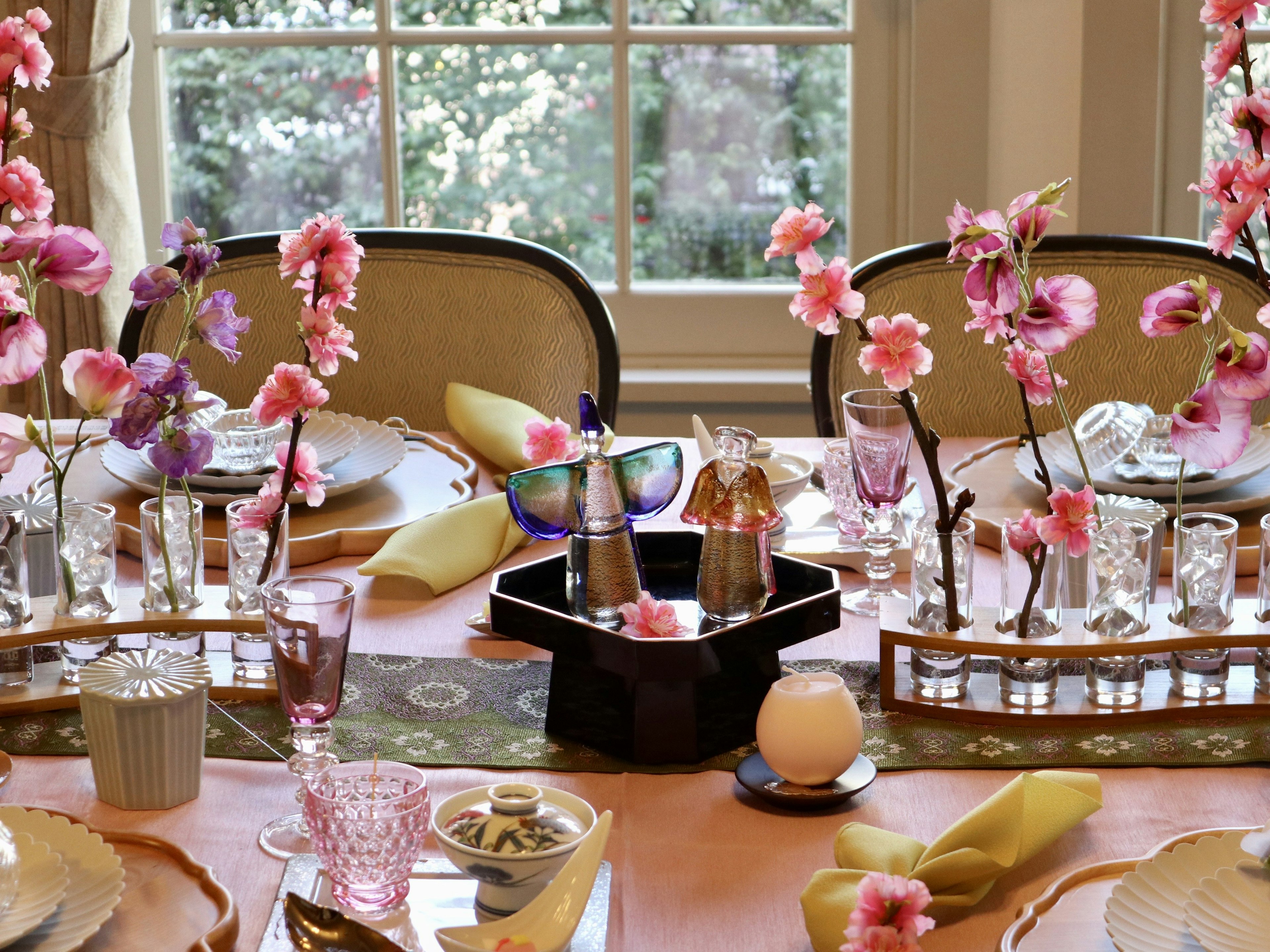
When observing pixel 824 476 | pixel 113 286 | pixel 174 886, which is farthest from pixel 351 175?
pixel 174 886

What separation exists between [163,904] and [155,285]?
404 mm

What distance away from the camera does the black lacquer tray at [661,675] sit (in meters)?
0.88

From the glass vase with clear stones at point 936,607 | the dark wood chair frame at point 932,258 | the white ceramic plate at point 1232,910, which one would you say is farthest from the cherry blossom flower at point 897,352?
the dark wood chair frame at point 932,258

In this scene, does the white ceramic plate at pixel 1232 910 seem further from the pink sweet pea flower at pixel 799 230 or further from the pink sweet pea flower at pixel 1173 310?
the pink sweet pea flower at pixel 799 230

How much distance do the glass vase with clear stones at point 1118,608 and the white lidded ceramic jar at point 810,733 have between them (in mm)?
225

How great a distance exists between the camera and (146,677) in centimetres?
85

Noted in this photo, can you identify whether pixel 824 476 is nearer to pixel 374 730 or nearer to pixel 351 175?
pixel 374 730

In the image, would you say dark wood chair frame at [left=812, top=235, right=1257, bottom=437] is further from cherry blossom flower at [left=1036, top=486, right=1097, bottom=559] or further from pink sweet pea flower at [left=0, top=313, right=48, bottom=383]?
pink sweet pea flower at [left=0, top=313, right=48, bottom=383]

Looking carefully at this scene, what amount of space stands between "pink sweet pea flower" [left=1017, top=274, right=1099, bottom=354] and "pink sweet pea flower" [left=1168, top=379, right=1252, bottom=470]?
103 millimetres

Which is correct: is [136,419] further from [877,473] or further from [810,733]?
[877,473]

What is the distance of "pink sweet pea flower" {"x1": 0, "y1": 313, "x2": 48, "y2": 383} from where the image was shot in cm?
77

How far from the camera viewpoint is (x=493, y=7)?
273cm

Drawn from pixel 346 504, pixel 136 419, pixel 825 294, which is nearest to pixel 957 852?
pixel 825 294

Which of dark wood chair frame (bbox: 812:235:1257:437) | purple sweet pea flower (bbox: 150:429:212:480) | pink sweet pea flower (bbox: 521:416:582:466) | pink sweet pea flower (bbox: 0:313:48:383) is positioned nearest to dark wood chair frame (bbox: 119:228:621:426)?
dark wood chair frame (bbox: 812:235:1257:437)
